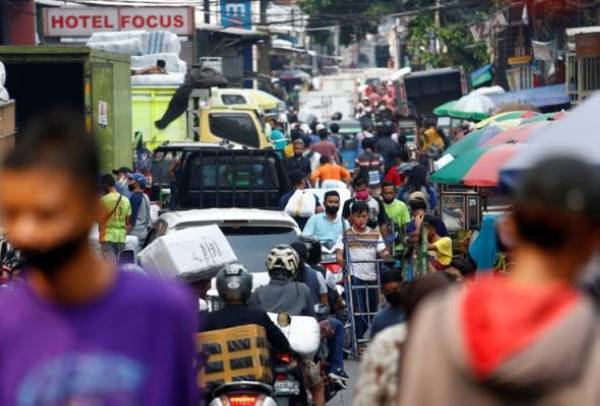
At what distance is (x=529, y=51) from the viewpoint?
41.4 meters

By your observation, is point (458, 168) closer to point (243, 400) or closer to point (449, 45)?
point (243, 400)

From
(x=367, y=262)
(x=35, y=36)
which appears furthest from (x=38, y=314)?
(x=35, y=36)

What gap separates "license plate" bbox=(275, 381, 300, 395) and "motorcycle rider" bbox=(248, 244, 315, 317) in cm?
107

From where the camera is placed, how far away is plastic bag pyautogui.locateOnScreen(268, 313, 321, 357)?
31.0 ft

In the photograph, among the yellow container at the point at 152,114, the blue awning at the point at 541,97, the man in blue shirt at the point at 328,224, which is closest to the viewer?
the man in blue shirt at the point at 328,224

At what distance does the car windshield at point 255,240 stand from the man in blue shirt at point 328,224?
2.93m

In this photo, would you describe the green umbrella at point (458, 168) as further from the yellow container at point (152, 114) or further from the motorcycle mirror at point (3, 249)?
the yellow container at point (152, 114)

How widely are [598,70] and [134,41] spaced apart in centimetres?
942

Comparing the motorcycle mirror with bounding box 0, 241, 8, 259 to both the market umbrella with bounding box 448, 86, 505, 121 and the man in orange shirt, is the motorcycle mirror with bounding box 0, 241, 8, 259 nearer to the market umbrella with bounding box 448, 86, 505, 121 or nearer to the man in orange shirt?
the man in orange shirt

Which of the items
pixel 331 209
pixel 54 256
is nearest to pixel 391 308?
pixel 54 256

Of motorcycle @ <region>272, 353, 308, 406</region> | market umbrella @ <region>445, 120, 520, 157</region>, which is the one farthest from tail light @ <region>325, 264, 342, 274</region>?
motorcycle @ <region>272, 353, 308, 406</region>

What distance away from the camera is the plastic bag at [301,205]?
18.2m

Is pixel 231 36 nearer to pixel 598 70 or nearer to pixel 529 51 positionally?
pixel 529 51

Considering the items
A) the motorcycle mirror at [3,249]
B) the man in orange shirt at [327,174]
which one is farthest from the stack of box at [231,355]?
the man in orange shirt at [327,174]
